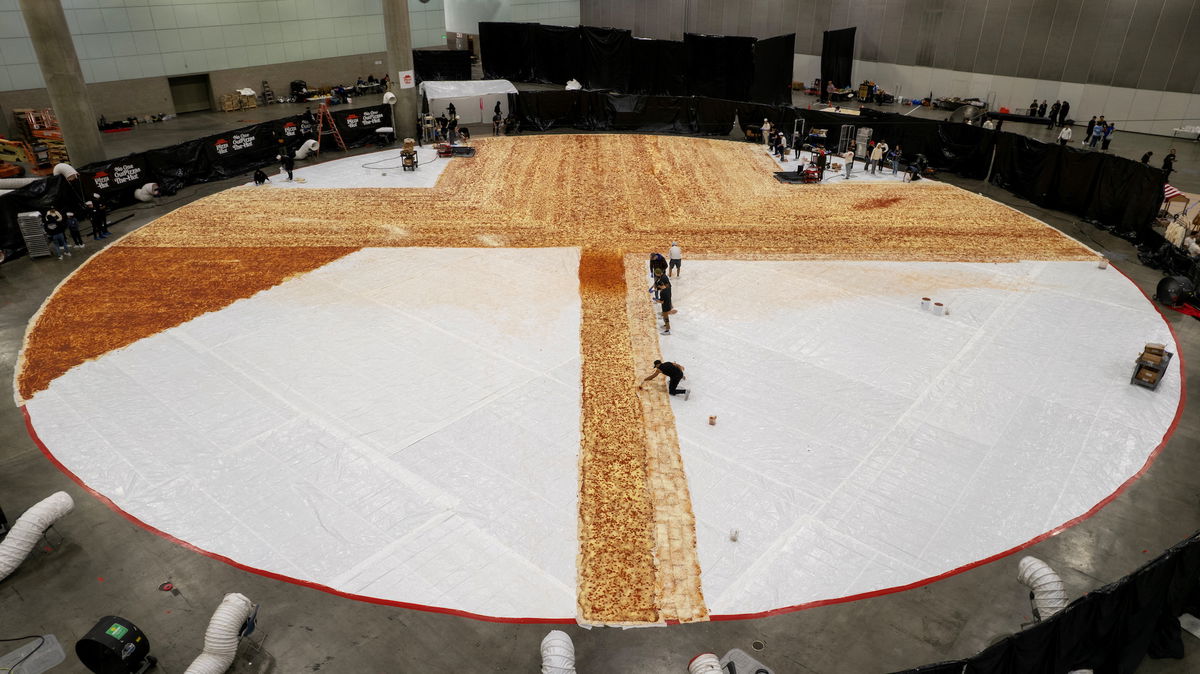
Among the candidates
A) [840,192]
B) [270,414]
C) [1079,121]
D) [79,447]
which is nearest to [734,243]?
[840,192]

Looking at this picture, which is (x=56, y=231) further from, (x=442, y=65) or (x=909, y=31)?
(x=909, y=31)

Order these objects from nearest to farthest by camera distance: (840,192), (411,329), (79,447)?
(79,447), (411,329), (840,192)

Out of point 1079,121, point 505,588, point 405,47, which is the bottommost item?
point 505,588

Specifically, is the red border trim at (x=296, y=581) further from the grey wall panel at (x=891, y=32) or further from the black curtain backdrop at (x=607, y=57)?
the grey wall panel at (x=891, y=32)

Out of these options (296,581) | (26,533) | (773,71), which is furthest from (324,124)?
(296,581)

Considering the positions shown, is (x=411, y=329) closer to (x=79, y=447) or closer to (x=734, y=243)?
(x=79, y=447)

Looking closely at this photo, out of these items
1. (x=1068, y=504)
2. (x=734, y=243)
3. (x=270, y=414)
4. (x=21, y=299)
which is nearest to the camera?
(x=1068, y=504)

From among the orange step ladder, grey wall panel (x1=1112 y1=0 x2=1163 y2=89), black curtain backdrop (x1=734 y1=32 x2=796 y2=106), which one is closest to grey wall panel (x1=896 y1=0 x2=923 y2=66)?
black curtain backdrop (x1=734 y1=32 x2=796 y2=106)
